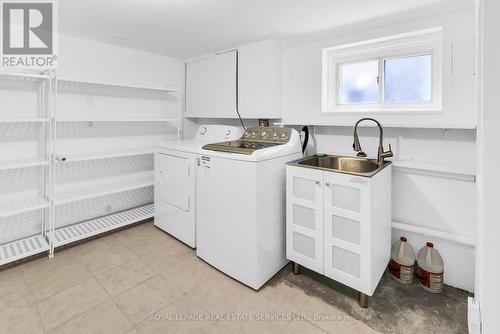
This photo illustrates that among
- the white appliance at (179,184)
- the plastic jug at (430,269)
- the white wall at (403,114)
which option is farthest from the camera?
the white appliance at (179,184)

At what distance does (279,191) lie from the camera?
209cm

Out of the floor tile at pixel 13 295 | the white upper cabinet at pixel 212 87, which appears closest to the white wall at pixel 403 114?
the white upper cabinet at pixel 212 87

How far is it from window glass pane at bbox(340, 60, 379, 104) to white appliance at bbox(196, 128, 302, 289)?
68 centimetres

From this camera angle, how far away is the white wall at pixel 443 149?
179 cm

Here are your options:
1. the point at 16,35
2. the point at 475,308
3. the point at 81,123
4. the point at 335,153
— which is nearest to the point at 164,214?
the point at 81,123

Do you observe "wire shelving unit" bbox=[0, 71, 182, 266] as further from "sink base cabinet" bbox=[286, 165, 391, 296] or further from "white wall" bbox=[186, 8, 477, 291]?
"white wall" bbox=[186, 8, 477, 291]

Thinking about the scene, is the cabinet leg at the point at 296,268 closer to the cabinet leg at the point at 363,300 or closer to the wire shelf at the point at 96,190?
the cabinet leg at the point at 363,300

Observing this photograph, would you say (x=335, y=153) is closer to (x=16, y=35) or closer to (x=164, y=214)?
(x=164, y=214)

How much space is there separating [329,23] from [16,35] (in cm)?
267

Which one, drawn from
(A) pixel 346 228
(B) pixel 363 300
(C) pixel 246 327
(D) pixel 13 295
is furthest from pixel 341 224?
(D) pixel 13 295

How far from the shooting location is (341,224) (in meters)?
1.76

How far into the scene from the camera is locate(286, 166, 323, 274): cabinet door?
1.86 metres

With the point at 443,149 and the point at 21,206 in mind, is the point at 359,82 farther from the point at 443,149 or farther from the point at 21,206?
the point at 21,206

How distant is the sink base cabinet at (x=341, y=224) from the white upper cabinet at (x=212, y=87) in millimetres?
1379
